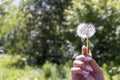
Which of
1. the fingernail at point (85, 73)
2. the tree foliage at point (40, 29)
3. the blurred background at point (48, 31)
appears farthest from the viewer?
the tree foliage at point (40, 29)

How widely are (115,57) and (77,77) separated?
7662 millimetres

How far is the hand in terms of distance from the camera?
66.0 inches

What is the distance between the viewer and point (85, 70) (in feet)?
5.55

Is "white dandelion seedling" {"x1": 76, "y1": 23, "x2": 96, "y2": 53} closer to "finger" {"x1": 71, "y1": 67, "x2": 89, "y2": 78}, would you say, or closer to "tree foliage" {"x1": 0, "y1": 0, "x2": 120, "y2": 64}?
"finger" {"x1": 71, "y1": 67, "x2": 89, "y2": 78}

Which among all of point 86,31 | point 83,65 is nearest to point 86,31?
point 86,31

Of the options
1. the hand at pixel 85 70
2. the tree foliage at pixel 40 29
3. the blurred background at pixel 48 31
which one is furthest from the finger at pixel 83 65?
the tree foliage at pixel 40 29

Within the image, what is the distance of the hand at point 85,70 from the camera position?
5.50ft

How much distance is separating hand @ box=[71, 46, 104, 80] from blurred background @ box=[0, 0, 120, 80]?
7849 mm

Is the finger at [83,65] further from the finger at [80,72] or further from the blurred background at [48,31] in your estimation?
the blurred background at [48,31]

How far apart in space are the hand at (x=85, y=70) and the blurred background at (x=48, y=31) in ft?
25.8

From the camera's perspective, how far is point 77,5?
1009 centimetres

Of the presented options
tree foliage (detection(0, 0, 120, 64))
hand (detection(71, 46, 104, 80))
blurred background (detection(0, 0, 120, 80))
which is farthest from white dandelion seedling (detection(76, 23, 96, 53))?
tree foliage (detection(0, 0, 120, 64))

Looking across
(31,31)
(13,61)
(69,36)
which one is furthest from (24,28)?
(69,36)

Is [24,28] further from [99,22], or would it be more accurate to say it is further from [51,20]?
[99,22]
